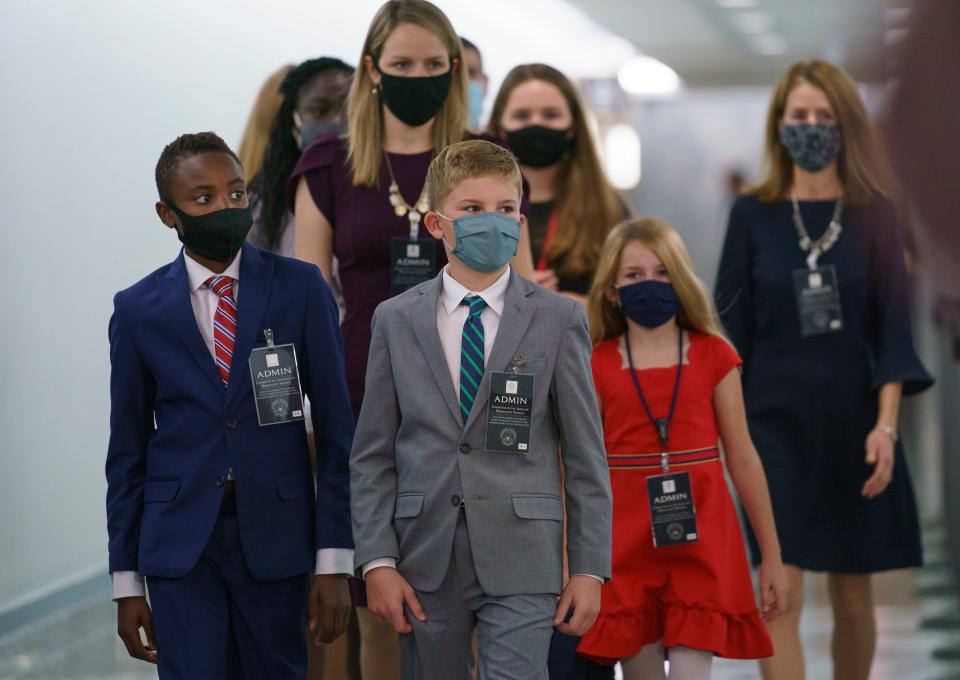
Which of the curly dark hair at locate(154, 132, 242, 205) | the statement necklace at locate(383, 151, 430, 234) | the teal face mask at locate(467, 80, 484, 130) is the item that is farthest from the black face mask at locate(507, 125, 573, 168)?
the curly dark hair at locate(154, 132, 242, 205)

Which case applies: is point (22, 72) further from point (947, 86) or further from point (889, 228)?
point (947, 86)

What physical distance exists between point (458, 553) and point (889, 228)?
2.20 meters

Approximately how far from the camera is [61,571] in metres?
5.94

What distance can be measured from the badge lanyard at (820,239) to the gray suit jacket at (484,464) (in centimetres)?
169

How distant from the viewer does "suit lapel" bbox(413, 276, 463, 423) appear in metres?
2.55

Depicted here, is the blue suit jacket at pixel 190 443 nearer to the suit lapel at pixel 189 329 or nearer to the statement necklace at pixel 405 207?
the suit lapel at pixel 189 329

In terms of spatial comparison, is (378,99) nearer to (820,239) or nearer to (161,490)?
(161,490)

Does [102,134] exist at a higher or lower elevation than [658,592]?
higher

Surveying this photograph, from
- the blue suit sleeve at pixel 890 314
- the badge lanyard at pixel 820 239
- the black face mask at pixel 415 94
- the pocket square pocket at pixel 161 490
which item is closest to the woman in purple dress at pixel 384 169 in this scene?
the black face mask at pixel 415 94

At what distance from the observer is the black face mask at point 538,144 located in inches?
163

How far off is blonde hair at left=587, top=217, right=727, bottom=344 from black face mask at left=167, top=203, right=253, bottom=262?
1.20 m

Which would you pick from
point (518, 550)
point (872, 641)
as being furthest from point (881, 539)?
point (518, 550)

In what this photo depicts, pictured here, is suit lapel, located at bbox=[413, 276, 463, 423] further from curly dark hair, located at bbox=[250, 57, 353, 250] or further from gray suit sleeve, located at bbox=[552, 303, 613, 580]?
curly dark hair, located at bbox=[250, 57, 353, 250]

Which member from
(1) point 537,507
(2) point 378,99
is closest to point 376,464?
(1) point 537,507
